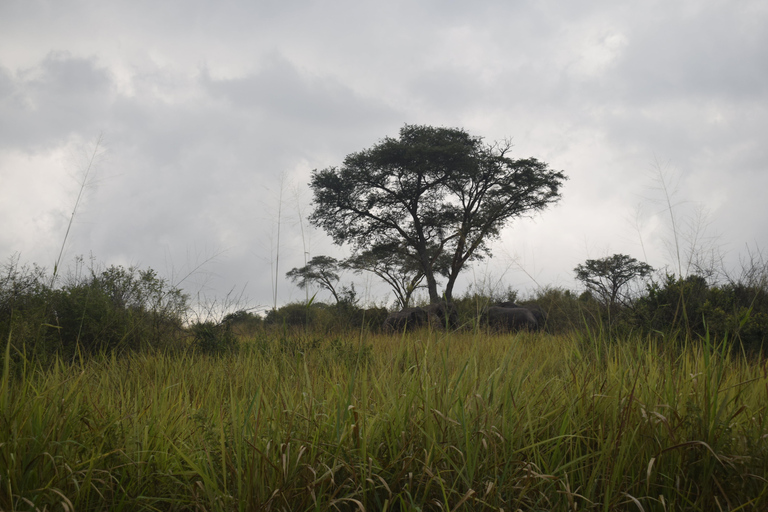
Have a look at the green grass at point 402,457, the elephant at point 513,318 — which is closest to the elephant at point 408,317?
the elephant at point 513,318

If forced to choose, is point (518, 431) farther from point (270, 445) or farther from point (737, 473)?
point (270, 445)

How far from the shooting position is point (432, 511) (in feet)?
6.52

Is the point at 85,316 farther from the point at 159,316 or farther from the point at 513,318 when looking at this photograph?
the point at 513,318

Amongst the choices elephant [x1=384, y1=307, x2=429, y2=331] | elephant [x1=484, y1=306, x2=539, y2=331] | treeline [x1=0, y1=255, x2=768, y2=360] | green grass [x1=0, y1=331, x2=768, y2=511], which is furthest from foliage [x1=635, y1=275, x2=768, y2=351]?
elephant [x1=384, y1=307, x2=429, y2=331]

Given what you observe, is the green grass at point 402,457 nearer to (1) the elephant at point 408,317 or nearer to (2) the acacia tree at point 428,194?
(1) the elephant at point 408,317

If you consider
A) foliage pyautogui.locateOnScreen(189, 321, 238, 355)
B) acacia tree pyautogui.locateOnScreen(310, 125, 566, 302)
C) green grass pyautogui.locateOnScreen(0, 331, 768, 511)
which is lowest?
green grass pyautogui.locateOnScreen(0, 331, 768, 511)

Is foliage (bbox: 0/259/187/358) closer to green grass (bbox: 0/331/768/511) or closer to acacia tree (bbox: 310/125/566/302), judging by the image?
green grass (bbox: 0/331/768/511)

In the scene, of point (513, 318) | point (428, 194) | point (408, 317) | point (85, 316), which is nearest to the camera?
point (85, 316)

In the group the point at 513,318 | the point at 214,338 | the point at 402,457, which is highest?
the point at 513,318

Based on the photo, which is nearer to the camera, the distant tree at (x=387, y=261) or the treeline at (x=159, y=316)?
the treeline at (x=159, y=316)

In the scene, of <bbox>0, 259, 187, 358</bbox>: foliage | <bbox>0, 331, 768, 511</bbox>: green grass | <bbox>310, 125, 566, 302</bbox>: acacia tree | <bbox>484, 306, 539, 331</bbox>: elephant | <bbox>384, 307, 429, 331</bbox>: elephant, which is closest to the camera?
<bbox>0, 331, 768, 511</bbox>: green grass

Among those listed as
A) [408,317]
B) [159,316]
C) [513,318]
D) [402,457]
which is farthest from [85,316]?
[513,318]

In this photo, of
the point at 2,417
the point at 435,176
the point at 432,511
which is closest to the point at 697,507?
the point at 432,511

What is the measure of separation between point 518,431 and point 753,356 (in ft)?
17.0
